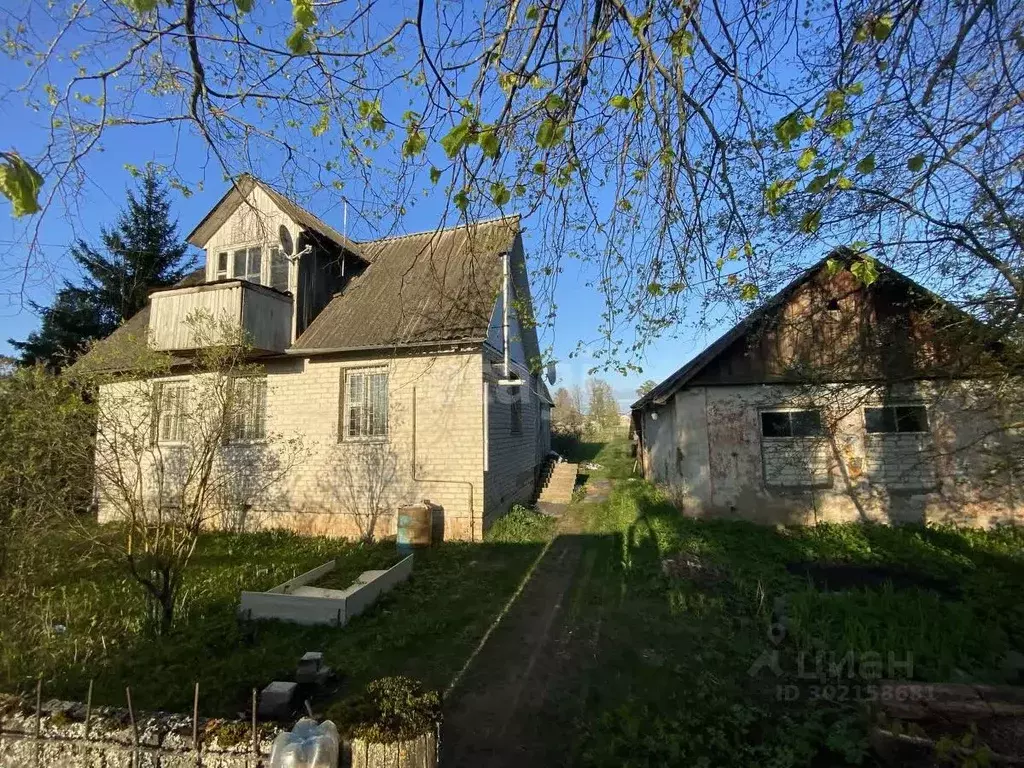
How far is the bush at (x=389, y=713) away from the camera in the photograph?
2.10 m

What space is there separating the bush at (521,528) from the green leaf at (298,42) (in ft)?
28.2

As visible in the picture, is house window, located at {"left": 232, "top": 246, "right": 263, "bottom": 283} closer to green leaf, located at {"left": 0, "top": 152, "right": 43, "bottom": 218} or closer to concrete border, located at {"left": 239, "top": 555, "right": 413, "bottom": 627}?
concrete border, located at {"left": 239, "top": 555, "right": 413, "bottom": 627}

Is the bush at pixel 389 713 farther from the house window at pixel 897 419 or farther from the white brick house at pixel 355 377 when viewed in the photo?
the house window at pixel 897 419

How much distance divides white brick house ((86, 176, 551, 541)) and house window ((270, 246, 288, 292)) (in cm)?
2

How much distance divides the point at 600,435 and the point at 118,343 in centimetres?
4165

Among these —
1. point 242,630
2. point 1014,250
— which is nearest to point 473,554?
point 242,630

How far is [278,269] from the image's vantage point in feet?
36.8

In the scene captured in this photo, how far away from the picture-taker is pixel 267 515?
10.6 meters

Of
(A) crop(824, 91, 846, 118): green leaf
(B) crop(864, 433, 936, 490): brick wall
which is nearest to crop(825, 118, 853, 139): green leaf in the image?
(A) crop(824, 91, 846, 118): green leaf

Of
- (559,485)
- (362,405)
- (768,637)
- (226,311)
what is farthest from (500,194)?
(559,485)

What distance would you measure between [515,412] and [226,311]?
23.7 feet

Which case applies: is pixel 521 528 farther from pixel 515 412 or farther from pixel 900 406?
pixel 900 406

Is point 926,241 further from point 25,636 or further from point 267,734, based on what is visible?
point 25,636

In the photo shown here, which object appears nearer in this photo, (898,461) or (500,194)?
(500,194)
